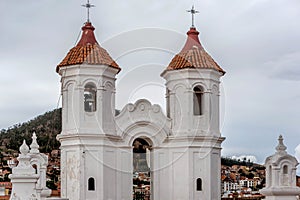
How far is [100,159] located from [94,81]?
354 centimetres

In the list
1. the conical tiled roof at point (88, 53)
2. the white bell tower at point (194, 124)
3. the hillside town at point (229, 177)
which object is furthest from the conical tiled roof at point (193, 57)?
the hillside town at point (229, 177)

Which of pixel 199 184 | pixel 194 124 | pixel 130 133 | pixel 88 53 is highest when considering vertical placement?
pixel 88 53

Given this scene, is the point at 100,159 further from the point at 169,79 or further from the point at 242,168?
the point at 242,168

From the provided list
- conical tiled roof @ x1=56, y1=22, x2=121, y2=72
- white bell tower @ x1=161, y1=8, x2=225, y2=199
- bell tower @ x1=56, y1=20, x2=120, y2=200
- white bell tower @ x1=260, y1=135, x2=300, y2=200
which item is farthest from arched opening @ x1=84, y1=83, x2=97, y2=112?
white bell tower @ x1=260, y1=135, x2=300, y2=200

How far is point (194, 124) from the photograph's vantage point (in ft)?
112

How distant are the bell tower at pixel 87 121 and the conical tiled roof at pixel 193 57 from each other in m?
2.94

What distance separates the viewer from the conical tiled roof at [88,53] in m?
32.8

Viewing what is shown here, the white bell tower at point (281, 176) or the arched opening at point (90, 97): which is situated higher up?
the arched opening at point (90, 97)

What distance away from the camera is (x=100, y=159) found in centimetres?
3234

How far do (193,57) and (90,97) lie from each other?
5219 mm

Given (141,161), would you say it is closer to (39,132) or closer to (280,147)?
(280,147)

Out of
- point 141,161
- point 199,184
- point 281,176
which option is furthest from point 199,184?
point 281,176

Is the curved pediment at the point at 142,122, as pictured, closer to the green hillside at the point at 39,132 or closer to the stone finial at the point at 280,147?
the stone finial at the point at 280,147

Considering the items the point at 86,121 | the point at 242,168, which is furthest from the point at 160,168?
the point at 242,168
